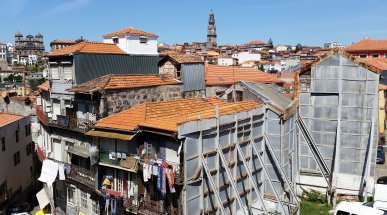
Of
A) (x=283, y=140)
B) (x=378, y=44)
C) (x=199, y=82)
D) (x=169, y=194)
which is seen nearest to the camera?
(x=169, y=194)

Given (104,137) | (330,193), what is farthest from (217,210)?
(330,193)

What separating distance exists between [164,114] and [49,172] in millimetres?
11120

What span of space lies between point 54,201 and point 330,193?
933 inches

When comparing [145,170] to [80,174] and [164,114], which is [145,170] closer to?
[164,114]

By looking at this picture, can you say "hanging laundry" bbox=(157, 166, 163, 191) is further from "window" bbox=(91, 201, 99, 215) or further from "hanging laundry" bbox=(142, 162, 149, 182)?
"window" bbox=(91, 201, 99, 215)

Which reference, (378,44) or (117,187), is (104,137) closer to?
(117,187)

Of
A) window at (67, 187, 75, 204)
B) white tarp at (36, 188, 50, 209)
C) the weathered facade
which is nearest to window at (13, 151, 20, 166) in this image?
white tarp at (36, 188, 50, 209)

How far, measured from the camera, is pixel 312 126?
30.2m

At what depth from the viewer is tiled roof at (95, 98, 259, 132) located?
20.6m

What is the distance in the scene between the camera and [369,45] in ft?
304

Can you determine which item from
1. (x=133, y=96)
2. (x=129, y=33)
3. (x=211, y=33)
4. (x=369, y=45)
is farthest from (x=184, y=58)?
(x=211, y=33)

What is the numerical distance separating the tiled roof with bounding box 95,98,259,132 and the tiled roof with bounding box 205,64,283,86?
10.8m

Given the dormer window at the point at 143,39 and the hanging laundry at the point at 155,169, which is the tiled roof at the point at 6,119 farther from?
the hanging laundry at the point at 155,169

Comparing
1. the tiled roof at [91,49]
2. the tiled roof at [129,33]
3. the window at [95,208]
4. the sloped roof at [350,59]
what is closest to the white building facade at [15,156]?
the tiled roof at [91,49]
